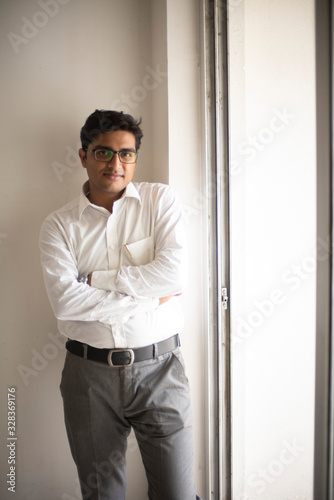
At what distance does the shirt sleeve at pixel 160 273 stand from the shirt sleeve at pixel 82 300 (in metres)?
0.04

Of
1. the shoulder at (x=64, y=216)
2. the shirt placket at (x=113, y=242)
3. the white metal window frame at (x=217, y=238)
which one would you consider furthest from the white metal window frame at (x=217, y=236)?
the shoulder at (x=64, y=216)

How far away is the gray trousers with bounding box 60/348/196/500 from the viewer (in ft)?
4.44

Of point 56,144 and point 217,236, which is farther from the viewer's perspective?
point 56,144

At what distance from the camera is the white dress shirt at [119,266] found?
135 cm

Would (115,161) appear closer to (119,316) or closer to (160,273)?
(160,273)

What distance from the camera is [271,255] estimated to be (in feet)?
5.31

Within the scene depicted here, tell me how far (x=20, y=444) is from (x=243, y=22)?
2490mm

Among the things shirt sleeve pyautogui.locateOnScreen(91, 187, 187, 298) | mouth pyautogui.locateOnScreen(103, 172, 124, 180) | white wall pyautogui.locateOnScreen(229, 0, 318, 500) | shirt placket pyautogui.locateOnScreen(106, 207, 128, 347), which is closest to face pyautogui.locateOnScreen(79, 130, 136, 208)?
mouth pyautogui.locateOnScreen(103, 172, 124, 180)

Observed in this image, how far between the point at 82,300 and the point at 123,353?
11.2 inches

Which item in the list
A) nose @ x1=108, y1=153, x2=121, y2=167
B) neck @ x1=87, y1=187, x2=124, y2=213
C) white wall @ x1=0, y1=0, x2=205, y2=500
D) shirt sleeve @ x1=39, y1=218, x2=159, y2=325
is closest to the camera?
shirt sleeve @ x1=39, y1=218, x2=159, y2=325

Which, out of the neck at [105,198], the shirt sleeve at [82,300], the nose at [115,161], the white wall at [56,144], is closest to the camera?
the shirt sleeve at [82,300]

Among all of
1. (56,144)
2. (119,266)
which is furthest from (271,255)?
(56,144)

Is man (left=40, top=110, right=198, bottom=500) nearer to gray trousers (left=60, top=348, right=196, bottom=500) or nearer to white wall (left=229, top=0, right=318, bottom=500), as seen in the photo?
gray trousers (left=60, top=348, right=196, bottom=500)

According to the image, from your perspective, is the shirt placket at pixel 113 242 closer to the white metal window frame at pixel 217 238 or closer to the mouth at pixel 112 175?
the mouth at pixel 112 175
